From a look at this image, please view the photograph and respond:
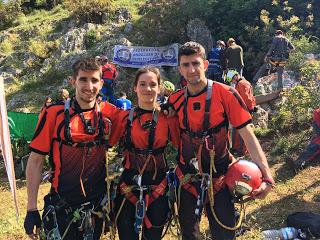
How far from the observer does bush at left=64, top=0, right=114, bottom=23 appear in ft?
73.7

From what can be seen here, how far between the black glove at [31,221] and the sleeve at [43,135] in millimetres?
631

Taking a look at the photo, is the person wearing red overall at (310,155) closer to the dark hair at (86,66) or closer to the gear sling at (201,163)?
the gear sling at (201,163)

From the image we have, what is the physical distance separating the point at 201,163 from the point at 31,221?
6.16ft

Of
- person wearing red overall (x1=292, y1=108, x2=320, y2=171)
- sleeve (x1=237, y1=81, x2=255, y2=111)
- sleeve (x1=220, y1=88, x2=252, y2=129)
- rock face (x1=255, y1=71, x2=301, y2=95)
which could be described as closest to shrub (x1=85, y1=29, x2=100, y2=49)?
rock face (x1=255, y1=71, x2=301, y2=95)

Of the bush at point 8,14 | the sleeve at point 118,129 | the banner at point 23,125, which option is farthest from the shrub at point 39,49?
the sleeve at point 118,129

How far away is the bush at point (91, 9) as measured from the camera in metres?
22.5

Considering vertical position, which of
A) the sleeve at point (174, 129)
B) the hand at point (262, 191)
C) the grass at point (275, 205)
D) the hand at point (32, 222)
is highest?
the sleeve at point (174, 129)

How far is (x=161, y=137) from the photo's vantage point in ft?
14.4

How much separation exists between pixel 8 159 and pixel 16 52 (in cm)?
1897

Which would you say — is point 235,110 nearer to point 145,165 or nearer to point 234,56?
point 145,165

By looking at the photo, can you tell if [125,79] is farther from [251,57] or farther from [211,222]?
[211,222]

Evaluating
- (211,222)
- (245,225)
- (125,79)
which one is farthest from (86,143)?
(125,79)

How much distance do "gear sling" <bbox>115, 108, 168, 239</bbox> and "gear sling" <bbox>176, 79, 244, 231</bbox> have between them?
0.93ft

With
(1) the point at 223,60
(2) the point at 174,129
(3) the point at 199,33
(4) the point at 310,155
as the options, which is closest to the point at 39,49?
(3) the point at 199,33
